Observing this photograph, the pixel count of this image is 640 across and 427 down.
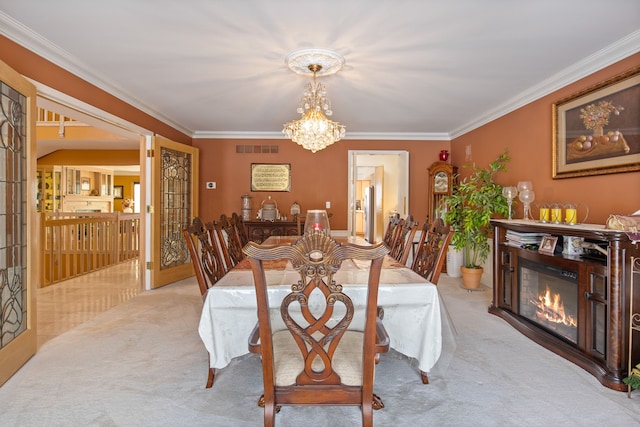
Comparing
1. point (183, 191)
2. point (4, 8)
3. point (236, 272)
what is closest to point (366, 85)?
point (236, 272)

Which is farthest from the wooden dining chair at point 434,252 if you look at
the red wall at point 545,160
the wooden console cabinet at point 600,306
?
the red wall at point 545,160

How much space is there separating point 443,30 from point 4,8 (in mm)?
2869

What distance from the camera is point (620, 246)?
2189mm

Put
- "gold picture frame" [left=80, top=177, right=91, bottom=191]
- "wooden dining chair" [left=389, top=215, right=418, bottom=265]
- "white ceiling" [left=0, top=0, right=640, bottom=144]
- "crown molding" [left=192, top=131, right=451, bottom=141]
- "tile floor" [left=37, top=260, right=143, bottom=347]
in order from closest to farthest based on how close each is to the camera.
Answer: "white ceiling" [left=0, top=0, right=640, bottom=144]
"wooden dining chair" [left=389, top=215, right=418, bottom=265]
"tile floor" [left=37, top=260, right=143, bottom=347]
"crown molding" [left=192, top=131, right=451, bottom=141]
"gold picture frame" [left=80, top=177, right=91, bottom=191]

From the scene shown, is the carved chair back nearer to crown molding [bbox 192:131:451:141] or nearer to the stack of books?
the stack of books

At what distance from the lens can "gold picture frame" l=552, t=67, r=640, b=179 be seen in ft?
8.81

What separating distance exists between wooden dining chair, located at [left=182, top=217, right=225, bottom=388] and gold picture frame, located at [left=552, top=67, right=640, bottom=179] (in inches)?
123

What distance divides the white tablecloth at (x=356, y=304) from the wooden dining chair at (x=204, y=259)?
12.6 inches

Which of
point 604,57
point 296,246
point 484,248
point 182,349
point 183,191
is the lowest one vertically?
point 182,349

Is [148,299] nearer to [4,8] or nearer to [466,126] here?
[4,8]

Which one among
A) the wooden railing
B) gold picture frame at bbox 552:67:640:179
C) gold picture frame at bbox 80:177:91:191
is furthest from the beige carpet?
gold picture frame at bbox 80:177:91:191

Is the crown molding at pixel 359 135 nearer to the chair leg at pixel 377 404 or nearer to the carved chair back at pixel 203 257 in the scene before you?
the carved chair back at pixel 203 257

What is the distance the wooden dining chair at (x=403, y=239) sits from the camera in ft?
9.02

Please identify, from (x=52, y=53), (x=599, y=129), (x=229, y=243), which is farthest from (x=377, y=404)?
(x=52, y=53)
